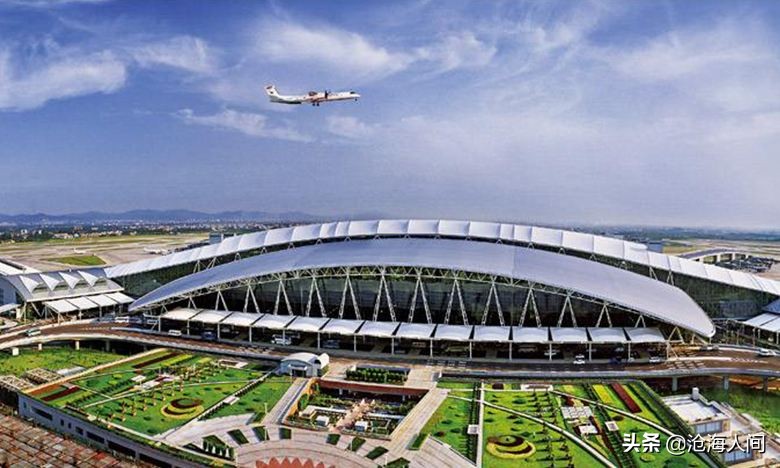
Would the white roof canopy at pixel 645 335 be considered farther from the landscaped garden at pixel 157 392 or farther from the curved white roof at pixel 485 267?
the landscaped garden at pixel 157 392

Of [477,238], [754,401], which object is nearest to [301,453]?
[754,401]

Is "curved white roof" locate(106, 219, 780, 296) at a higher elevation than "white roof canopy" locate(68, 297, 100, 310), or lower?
higher

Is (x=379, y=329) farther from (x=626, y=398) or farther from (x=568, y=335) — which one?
(x=626, y=398)

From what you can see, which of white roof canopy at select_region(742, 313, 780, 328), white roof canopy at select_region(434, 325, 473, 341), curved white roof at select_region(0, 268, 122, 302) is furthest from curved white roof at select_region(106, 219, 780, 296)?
white roof canopy at select_region(434, 325, 473, 341)

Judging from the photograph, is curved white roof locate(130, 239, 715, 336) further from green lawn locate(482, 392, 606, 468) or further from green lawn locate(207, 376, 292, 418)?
green lawn locate(207, 376, 292, 418)

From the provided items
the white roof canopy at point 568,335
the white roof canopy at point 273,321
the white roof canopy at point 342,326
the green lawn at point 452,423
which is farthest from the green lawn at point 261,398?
the white roof canopy at point 568,335

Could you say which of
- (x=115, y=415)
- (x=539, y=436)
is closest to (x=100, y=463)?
(x=115, y=415)
